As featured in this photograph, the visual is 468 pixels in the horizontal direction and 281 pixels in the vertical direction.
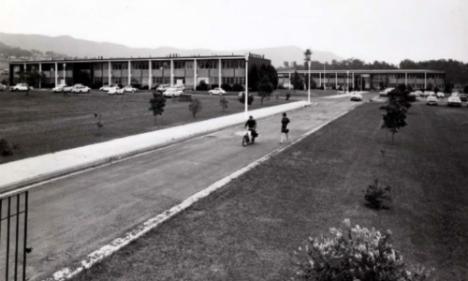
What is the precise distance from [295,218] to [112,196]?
4807 millimetres

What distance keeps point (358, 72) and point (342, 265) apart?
12362 centimetres

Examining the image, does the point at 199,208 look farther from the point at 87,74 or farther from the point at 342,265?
the point at 87,74

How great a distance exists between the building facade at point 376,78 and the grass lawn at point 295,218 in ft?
338

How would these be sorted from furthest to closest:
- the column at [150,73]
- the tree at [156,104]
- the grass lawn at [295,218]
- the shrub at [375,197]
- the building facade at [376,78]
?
the building facade at [376,78], the column at [150,73], the tree at [156,104], the shrub at [375,197], the grass lawn at [295,218]

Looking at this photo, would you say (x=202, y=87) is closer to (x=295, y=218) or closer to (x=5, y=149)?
(x=5, y=149)

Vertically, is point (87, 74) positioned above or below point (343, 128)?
above

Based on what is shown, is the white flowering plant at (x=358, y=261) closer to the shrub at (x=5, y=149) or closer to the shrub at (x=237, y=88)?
the shrub at (x=5, y=149)

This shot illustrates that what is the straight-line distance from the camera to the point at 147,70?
95500 mm

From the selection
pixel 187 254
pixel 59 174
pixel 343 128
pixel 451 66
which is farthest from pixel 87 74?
pixel 451 66

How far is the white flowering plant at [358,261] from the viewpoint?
16.0 feet

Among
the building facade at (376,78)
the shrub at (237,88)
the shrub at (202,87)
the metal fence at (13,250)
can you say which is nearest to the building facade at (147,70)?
the shrub at (202,87)

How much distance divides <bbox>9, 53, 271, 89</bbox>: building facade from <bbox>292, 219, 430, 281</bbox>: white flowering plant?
77904 mm

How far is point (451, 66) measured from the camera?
14725 cm

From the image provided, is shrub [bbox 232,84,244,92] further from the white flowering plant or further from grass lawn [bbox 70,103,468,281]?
the white flowering plant
